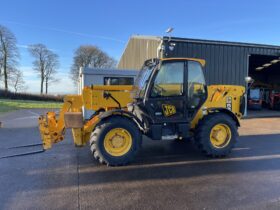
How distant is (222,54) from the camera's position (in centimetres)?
1280

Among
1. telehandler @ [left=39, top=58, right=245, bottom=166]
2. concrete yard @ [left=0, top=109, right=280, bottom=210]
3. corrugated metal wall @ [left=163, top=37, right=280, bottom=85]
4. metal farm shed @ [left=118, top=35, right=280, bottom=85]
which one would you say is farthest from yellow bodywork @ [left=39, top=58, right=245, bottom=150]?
corrugated metal wall @ [left=163, top=37, right=280, bottom=85]

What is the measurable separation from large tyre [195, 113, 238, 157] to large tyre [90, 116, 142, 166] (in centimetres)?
151

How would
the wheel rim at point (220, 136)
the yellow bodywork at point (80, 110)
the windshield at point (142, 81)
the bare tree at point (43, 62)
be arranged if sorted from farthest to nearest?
the bare tree at point (43, 62) < the wheel rim at point (220, 136) < the windshield at point (142, 81) < the yellow bodywork at point (80, 110)

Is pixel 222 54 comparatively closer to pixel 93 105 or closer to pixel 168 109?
pixel 168 109

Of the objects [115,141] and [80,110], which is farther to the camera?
[80,110]

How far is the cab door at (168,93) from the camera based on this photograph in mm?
5129

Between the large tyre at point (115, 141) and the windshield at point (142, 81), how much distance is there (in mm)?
710

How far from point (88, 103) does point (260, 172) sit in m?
3.86

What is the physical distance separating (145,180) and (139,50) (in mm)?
12584

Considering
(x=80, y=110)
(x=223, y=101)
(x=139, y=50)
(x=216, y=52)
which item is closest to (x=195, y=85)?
(x=223, y=101)

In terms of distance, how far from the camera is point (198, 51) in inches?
484

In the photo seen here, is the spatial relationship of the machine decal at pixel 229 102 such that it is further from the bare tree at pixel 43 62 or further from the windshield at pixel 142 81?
the bare tree at pixel 43 62

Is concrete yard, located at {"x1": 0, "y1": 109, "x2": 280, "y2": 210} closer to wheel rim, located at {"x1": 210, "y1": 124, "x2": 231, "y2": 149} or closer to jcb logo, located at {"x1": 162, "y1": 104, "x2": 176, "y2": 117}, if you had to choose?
wheel rim, located at {"x1": 210, "y1": 124, "x2": 231, "y2": 149}

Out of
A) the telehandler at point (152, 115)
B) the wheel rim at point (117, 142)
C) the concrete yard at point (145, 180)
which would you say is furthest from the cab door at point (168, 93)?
the concrete yard at point (145, 180)
